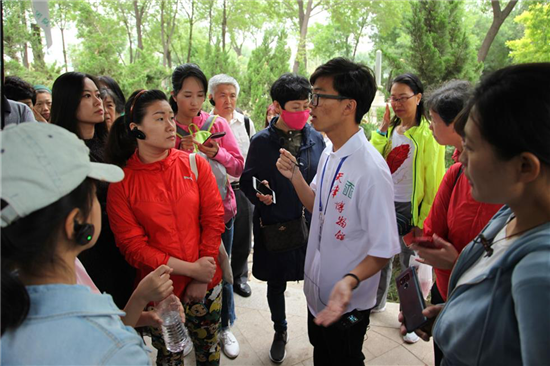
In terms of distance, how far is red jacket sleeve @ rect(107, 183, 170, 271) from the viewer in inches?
75.5

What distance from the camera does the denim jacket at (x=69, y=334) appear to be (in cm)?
83

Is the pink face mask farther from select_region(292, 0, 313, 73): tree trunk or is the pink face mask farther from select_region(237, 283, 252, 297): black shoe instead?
select_region(292, 0, 313, 73): tree trunk

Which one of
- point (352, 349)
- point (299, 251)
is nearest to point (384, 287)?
point (299, 251)

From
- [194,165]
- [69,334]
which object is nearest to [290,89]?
[194,165]

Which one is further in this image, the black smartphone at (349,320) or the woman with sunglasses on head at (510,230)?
the black smartphone at (349,320)

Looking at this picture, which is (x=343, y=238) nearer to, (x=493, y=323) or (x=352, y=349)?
(x=352, y=349)

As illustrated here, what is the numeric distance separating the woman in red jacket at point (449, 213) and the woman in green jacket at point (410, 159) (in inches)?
31.5

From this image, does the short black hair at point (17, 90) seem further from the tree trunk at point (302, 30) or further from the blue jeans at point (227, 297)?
the tree trunk at point (302, 30)

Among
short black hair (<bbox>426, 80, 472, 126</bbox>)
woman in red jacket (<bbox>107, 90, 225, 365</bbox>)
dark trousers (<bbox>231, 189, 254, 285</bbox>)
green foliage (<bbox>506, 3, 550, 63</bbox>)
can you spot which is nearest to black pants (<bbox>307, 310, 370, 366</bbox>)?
woman in red jacket (<bbox>107, 90, 225, 365</bbox>)

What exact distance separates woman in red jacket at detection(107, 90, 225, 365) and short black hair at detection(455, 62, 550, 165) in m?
1.51

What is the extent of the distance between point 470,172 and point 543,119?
0.82ft

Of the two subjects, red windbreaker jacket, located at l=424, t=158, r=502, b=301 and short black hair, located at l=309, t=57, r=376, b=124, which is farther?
short black hair, located at l=309, t=57, r=376, b=124

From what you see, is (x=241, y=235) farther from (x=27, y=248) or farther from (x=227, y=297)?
(x=27, y=248)

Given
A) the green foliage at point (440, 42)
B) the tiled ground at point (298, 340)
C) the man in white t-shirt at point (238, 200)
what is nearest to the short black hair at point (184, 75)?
the man in white t-shirt at point (238, 200)
